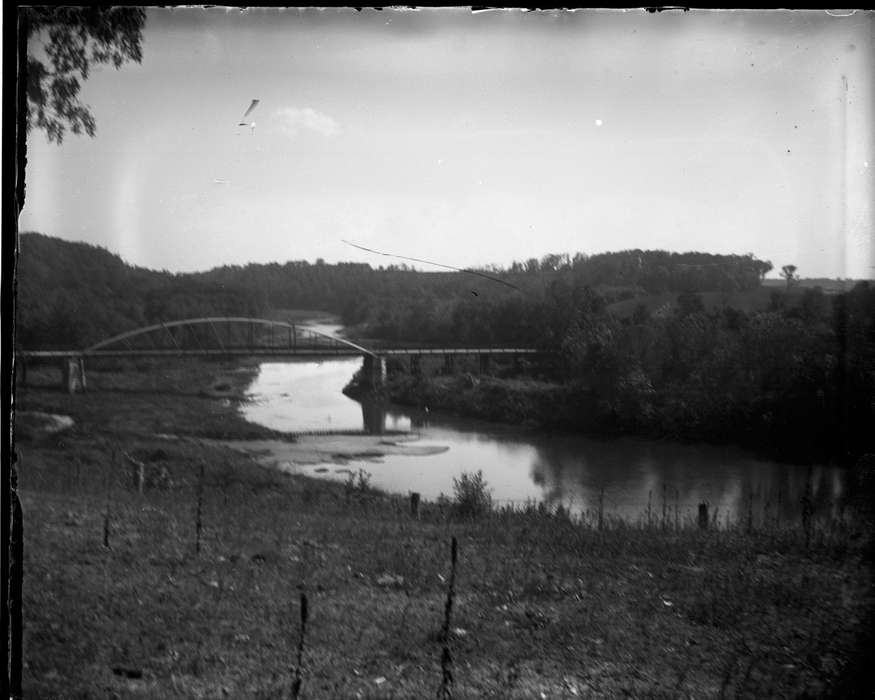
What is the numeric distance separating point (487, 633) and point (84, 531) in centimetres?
235

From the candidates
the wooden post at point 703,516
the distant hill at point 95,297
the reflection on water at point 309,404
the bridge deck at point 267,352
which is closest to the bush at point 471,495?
the reflection on water at point 309,404

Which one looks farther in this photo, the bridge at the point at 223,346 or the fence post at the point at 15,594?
the bridge at the point at 223,346

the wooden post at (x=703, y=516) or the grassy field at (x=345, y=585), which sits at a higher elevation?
the wooden post at (x=703, y=516)

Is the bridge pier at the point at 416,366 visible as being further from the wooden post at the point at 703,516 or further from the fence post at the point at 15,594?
the fence post at the point at 15,594

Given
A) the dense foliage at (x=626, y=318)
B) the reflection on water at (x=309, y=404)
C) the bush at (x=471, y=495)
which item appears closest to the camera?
the dense foliage at (x=626, y=318)

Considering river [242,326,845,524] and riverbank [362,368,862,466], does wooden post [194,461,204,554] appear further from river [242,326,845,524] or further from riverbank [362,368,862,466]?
riverbank [362,368,862,466]

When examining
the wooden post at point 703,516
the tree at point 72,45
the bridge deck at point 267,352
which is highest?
the tree at point 72,45

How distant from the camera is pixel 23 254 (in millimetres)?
3525

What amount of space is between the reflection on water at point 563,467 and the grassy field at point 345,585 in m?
0.13

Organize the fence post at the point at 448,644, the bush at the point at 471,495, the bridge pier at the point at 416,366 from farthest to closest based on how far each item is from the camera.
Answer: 1. the bridge pier at the point at 416,366
2. the bush at the point at 471,495
3. the fence post at the point at 448,644

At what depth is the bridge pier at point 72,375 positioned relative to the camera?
3.85 m

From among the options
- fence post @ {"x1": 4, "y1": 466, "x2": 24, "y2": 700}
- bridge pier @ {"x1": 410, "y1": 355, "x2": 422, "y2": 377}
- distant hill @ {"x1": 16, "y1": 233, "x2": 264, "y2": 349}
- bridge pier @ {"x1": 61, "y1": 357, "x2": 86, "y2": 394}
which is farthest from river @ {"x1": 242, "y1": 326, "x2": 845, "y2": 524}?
fence post @ {"x1": 4, "y1": 466, "x2": 24, "y2": 700}

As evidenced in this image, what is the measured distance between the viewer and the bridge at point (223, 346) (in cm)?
387

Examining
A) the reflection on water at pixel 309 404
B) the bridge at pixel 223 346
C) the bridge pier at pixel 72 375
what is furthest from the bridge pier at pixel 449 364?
the bridge pier at pixel 72 375
